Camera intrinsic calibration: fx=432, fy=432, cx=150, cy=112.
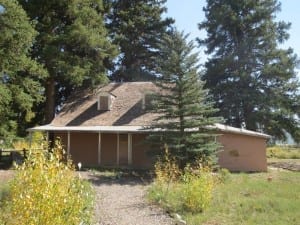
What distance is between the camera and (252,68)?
38.4m

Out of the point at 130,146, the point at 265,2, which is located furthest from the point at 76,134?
the point at 265,2

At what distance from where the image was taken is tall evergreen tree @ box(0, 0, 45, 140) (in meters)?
25.8

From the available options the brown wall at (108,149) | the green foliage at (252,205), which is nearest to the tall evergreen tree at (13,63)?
the brown wall at (108,149)

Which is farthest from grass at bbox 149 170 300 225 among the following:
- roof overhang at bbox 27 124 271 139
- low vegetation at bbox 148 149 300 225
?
roof overhang at bbox 27 124 271 139

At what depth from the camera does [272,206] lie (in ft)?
45.9

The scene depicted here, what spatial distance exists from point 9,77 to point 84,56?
799cm

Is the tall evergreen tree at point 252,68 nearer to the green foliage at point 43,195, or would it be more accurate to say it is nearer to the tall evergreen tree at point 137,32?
the tall evergreen tree at point 137,32

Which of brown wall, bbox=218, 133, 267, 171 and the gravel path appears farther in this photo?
brown wall, bbox=218, 133, 267, 171

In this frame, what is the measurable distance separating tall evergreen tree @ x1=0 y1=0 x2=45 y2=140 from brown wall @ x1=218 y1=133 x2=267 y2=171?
1290 centimetres

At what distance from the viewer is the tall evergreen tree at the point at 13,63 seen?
25.8 m

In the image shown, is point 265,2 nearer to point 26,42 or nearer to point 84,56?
point 84,56

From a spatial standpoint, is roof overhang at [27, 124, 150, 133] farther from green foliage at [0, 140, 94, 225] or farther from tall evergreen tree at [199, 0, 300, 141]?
green foliage at [0, 140, 94, 225]

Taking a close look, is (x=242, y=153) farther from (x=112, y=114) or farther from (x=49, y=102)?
(x=49, y=102)

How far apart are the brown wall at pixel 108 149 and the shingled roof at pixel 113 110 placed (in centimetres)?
93
